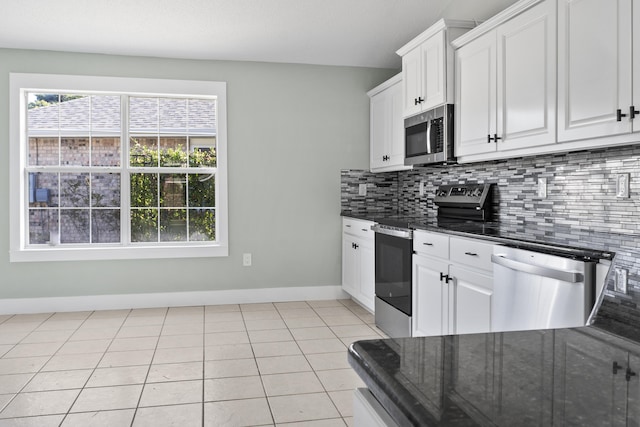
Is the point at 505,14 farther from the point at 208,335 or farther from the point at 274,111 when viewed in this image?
the point at 208,335

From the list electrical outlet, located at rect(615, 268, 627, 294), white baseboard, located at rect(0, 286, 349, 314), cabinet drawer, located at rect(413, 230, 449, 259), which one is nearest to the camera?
electrical outlet, located at rect(615, 268, 627, 294)

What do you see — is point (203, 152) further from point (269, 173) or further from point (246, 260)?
point (246, 260)

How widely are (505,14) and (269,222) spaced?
297cm

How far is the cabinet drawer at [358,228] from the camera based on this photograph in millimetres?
4348

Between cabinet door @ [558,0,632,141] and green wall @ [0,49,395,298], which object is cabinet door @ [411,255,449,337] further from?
green wall @ [0,49,395,298]

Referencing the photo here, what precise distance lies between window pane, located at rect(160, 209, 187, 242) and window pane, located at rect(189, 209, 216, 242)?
7cm

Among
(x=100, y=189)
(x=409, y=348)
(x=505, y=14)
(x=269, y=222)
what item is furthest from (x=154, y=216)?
(x=409, y=348)

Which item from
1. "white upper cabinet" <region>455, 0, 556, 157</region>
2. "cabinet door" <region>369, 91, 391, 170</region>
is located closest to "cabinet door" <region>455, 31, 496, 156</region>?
"white upper cabinet" <region>455, 0, 556, 157</region>

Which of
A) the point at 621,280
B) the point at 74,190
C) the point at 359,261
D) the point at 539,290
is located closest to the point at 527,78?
the point at 539,290

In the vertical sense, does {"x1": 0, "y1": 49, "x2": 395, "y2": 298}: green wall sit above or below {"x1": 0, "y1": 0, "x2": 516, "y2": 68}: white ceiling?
below

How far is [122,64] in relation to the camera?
4777 mm

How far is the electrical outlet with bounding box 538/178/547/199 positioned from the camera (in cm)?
310

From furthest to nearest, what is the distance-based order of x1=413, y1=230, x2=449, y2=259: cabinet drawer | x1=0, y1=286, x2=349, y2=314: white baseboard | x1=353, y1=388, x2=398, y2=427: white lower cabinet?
x1=0, y1=286, x2=349, y2=314: white baseboard < x1=413, y1=230, x2=449, y2=259: cabinet drawer < x1=353, y1=388, x2=398, y2=427: white lower cabinet

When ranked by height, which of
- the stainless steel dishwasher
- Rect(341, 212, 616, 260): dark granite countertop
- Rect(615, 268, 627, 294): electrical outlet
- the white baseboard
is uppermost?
Rect(341, 212, 616, 260): dark granite countertop
